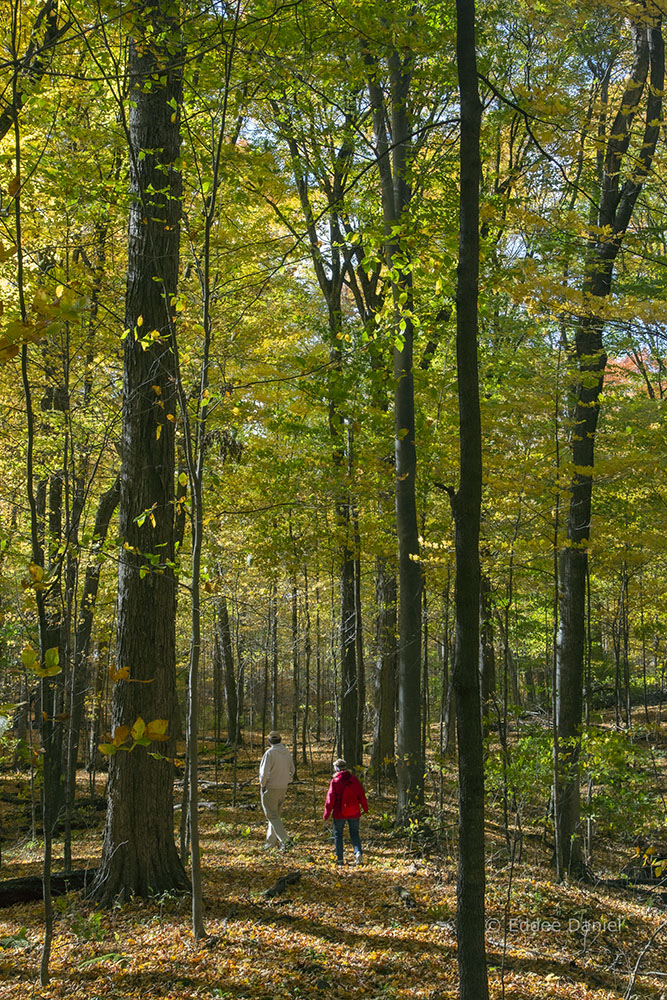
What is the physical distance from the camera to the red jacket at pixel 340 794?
331 inches

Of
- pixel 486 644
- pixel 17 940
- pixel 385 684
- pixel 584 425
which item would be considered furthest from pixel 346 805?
pixel 584 425

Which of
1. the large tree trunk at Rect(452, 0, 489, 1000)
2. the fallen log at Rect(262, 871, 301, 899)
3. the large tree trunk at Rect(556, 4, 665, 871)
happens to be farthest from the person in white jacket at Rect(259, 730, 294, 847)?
the large tree trunk at Rect(452, 0, 489, 1000)

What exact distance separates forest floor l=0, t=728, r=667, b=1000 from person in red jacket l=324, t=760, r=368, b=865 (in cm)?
39

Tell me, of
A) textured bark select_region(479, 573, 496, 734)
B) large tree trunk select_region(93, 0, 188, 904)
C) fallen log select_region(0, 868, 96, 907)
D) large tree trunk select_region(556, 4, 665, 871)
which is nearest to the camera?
large tree trunk select_region(93, 0, 188, 904)

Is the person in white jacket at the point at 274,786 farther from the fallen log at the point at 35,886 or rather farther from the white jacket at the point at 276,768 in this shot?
the fallen log at the point at 35,886

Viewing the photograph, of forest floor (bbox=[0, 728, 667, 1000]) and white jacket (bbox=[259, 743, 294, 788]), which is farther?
white jacket (bbox=[259, 743, 294, 788])

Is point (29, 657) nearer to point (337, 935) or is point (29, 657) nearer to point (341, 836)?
point (337, 935)

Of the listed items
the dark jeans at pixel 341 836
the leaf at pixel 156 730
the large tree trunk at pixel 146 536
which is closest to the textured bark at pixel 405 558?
the dark jeans at pixel 341 836

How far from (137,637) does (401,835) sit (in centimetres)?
549

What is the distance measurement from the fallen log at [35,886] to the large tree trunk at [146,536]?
693 millimetres

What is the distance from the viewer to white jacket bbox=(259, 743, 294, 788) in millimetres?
8883

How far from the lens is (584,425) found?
955 centimetres

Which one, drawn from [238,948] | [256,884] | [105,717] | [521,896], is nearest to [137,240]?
[238,948]

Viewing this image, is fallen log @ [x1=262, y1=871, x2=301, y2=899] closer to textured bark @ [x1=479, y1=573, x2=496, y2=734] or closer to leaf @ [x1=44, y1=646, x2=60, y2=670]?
textured bark @ [x1=479, y1=573, x2=496, y2=734]
